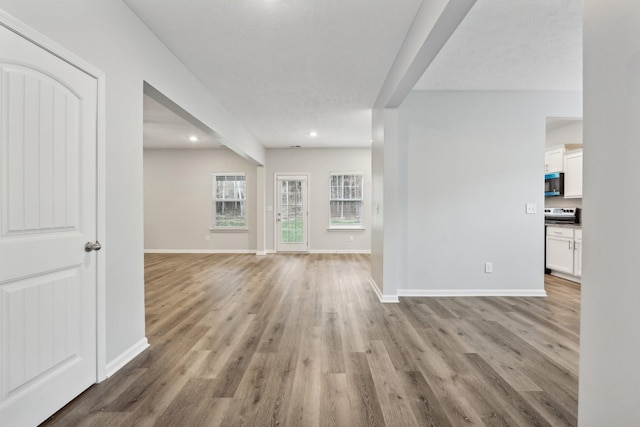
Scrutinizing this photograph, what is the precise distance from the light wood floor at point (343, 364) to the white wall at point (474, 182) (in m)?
0.46

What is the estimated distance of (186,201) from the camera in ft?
26.1

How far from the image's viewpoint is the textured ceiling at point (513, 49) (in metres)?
2.41

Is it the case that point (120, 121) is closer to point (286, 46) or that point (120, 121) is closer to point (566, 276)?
point (286, 46)

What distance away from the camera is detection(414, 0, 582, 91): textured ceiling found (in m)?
2.41

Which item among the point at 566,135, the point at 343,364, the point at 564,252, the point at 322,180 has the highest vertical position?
the point at 566,135

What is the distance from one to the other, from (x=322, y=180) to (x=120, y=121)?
5929 mm

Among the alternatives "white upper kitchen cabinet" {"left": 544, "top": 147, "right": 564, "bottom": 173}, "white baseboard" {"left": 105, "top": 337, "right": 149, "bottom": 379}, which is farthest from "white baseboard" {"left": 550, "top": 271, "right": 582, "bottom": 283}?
"white baseboard" {"left": 105, "top": 337, "right": 149, "bottom": 379}

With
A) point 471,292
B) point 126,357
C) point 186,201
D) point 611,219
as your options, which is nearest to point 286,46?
point 611,219

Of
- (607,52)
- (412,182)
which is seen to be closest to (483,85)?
(412,182)

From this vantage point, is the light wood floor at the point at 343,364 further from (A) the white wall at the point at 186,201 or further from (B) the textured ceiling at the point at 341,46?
(A) the white wall at the point at 186,201

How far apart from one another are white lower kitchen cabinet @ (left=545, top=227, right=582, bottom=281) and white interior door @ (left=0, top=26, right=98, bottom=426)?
229 inches

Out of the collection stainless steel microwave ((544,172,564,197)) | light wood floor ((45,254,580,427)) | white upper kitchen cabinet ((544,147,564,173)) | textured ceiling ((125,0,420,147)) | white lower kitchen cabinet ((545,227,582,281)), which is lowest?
light wood floor ((45,254,580,427))

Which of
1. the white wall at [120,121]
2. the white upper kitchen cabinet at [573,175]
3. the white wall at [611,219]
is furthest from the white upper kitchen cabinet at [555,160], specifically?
the white wall at [120,121]

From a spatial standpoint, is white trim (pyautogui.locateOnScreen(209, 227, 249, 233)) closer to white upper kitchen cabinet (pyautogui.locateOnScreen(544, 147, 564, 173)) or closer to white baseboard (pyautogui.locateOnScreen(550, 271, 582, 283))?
white baseboard (pyautogui.locateOnScreen(550, 271, 582, 283))
